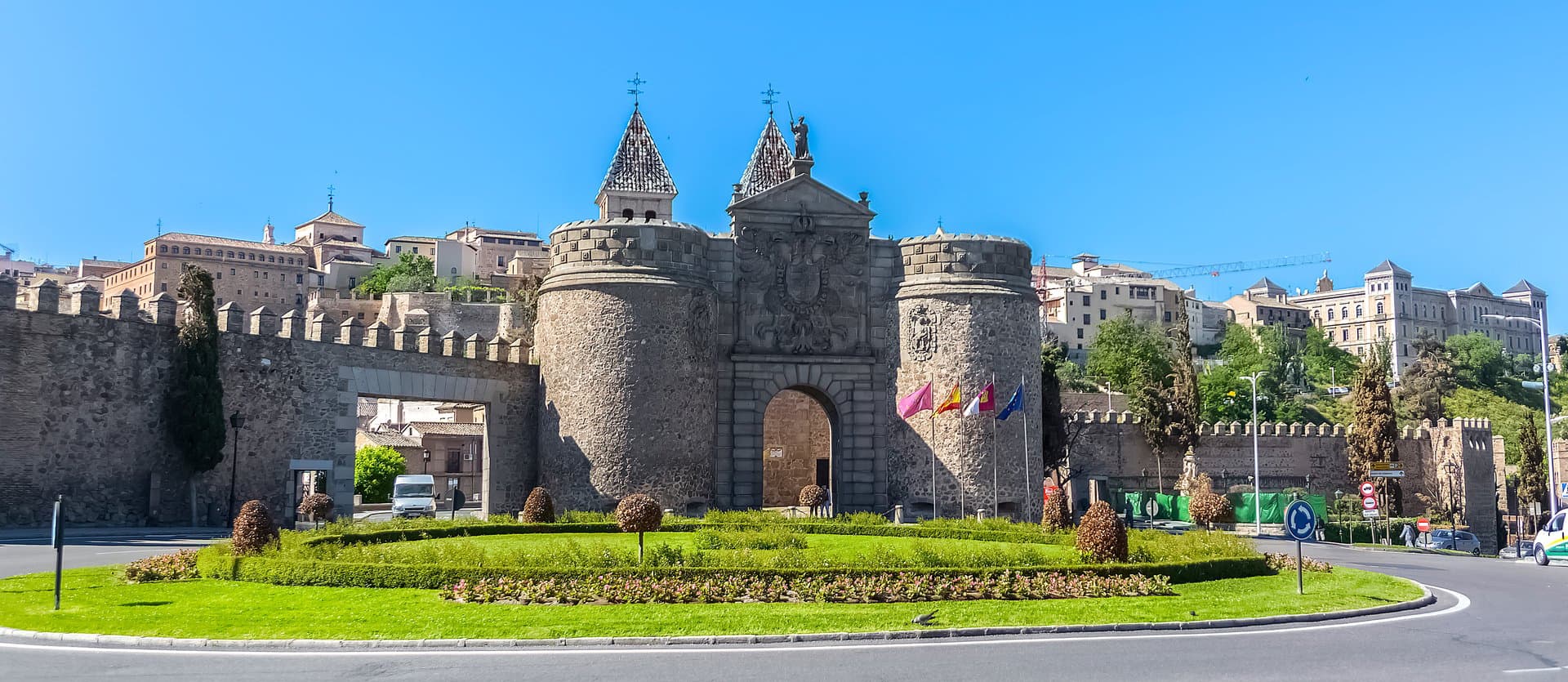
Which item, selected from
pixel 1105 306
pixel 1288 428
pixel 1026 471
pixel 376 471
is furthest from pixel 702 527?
pixel 1105 306

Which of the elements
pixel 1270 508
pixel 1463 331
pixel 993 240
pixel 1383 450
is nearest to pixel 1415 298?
pixel 1463 331

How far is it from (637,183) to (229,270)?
227 feet

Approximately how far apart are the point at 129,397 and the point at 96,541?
5205 millimetres

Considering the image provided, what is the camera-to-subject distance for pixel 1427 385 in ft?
302

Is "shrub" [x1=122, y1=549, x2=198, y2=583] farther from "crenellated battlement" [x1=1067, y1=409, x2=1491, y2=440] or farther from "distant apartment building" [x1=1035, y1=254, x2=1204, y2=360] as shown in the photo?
"distant apartment building" [x1=1035, y1=254, x2=1204, y2=360]

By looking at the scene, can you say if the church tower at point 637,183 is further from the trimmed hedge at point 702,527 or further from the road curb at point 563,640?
the road curb at point 563,640

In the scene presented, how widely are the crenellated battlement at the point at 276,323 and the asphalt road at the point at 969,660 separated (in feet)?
62.0

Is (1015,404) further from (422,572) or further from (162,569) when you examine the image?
(162,569)

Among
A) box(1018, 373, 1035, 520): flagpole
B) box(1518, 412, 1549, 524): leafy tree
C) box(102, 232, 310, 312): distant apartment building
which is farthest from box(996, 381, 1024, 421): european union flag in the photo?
box(102, 232, 310, 312): distant apartment building

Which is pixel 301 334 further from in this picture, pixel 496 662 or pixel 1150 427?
pixel 1150 427

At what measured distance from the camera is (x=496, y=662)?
1345 cm

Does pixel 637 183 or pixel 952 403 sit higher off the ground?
pixel 637 183

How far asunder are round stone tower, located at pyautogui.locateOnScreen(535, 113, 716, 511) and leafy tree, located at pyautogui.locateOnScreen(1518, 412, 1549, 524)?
139ft

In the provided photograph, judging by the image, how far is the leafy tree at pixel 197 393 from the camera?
3209 centimetres
